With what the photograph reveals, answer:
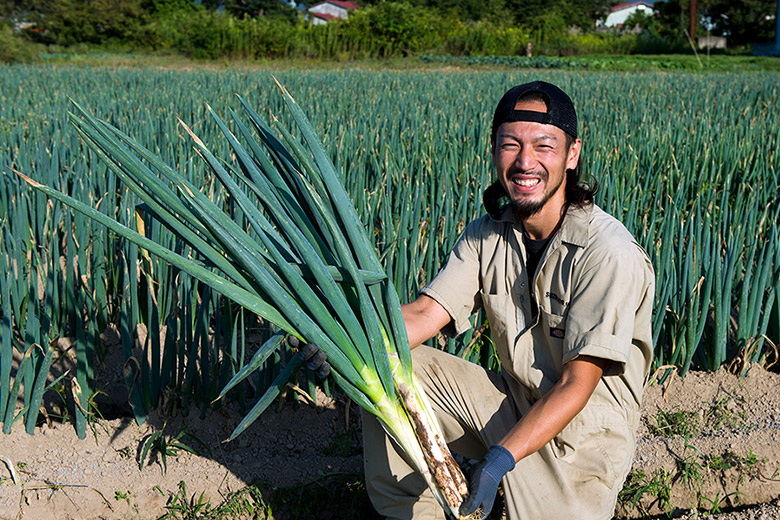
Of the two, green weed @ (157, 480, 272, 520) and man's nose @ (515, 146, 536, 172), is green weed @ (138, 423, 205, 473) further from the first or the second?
man's nose @ (515, 146, 536, 172)

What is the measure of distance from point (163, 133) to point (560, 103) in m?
3.67

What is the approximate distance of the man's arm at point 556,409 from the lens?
1404 mm

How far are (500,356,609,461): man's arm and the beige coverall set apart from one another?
0.05 m

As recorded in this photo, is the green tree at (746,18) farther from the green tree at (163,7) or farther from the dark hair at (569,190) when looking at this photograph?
the dark hair at (569,190)

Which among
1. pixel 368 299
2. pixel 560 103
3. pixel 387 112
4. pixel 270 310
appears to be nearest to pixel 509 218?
pixel 560 103

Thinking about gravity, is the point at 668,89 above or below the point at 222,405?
above

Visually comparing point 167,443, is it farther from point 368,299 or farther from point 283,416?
point 368,299

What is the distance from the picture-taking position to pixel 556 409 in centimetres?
144

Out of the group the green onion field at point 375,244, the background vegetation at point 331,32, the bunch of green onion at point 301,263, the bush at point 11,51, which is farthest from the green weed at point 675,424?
the background vegetation at point 331,32

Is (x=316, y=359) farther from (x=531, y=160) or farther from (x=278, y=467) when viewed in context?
(x=278, y=467)

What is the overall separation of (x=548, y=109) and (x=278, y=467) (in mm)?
1216

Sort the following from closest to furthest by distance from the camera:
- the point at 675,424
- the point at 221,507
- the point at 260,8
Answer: the point at 221,507 → the point at 675,424 → the point at 260,8

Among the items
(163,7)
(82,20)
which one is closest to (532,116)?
(82,20)

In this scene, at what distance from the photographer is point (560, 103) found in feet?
5.28
